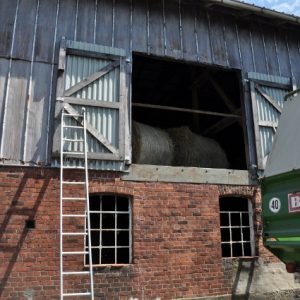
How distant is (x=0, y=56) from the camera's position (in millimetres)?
8336

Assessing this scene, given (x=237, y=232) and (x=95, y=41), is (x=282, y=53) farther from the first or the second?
(x=95, y=41)

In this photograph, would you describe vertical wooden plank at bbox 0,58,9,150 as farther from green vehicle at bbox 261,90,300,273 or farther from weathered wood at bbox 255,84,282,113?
weathered wood at bbox 255,84,282,113

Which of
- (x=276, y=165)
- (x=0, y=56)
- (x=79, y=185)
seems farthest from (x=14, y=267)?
(x=276, y=165)

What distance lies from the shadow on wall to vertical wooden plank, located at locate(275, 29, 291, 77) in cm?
696

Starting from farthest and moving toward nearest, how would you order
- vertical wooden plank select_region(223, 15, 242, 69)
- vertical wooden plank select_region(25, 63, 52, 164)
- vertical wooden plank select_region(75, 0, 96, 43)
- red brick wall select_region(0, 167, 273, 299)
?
vertical wooden plank select_region(223, 15, 242, 69) < vertical wooden plank select_region(75, 0, 96, 43) < vertical wooden plank select_region(25, 63, 52, 164) < red brick wall select_region(0, 167, 273, 299)

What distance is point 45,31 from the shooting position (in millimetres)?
8805

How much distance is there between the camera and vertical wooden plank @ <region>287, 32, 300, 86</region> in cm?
1109

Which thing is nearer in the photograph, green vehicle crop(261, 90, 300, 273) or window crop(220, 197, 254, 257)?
green vehicle crop(261, 90, 300, 273)

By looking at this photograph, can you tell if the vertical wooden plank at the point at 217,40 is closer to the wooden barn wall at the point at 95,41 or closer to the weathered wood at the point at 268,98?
the wooden barn wall at the point at 95,41

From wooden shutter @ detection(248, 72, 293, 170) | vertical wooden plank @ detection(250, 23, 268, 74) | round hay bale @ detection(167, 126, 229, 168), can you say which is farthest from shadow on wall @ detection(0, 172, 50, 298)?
vertical wooden plank @ detection(250, 23, 268, 74)

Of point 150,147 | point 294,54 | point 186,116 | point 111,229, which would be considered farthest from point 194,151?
point 186,116

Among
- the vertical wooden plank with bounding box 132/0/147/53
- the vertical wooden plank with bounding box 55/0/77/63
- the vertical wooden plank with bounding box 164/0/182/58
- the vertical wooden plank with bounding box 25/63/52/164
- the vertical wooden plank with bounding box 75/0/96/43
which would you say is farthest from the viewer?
the vertical wooden plank with bounding box 164/0/182/58

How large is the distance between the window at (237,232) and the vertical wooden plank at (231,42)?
3498 millimetres

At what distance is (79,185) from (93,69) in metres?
2.60
